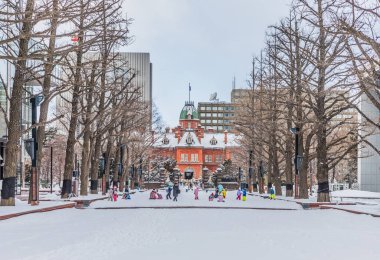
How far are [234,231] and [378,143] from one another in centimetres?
5551

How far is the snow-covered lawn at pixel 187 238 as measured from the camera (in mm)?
12453

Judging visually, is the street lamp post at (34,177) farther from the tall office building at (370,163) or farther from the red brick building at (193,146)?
the red brick building at (193,146)

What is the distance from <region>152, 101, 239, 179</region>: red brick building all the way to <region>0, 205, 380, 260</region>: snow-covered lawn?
131032 millimetres

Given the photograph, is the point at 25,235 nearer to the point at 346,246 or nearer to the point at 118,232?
the point at 118,232

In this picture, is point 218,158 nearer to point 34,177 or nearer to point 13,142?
point 34,177

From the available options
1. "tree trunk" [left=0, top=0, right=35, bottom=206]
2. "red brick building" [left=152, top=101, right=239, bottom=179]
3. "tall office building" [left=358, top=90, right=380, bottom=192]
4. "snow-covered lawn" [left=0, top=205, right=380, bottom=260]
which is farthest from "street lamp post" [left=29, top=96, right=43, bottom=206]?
"red brick building" [left=152, top=101, right=239, bottom=179]

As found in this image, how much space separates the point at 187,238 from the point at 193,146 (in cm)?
14072

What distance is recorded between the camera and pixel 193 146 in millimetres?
156250

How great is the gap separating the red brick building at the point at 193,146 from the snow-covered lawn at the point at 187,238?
5159 inches

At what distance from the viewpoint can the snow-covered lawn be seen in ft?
40.9

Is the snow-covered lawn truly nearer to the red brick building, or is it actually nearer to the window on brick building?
the red brick building

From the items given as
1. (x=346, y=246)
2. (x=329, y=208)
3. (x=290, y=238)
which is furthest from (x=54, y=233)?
(x=329, y=208)

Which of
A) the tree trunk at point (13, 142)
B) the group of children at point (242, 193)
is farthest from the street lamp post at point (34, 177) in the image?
the group of children at point (242, 193)

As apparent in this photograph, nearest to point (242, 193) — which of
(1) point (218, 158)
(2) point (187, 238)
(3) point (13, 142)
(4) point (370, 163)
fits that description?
(3) point (13, 142)
